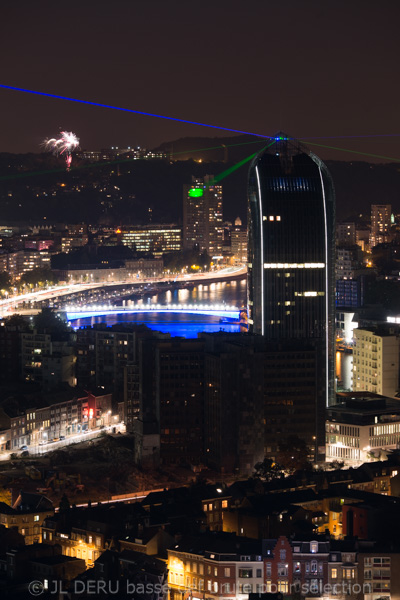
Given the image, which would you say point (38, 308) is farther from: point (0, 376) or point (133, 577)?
point (133, 577)

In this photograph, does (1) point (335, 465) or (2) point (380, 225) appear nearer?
(1) point (335, 465)

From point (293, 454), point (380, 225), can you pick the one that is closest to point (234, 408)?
point (293, 454)

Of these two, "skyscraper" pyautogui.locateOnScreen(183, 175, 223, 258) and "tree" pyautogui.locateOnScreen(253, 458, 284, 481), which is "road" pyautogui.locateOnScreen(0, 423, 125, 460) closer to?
"tree" pyautogui.locateOnScreen(253, 458, 284, 481)

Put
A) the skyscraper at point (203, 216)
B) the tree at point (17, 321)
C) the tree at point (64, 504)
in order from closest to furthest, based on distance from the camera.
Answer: the tree at point (64, 504) → the tree at point (17, 321) → the skyscraper at point (203, 216)

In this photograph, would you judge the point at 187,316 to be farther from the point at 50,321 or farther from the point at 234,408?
the point at 234,408

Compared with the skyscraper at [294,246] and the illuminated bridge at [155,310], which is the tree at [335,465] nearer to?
the skyscraper at [294,246]

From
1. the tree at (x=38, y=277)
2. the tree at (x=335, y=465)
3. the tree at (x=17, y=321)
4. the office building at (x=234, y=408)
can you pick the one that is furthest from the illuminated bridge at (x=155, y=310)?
the tree at (x=335, y=465)
